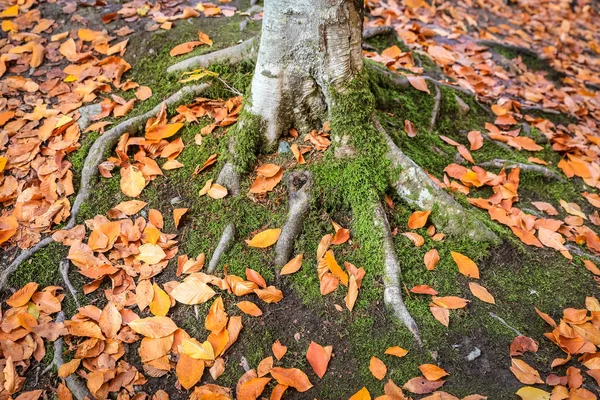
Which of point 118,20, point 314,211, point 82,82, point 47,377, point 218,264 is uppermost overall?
point 118,20

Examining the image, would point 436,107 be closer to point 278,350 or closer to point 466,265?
point 466,265

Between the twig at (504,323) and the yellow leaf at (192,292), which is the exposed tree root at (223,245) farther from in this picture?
the twig at (504,323)

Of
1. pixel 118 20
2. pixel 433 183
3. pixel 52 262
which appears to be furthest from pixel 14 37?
pixel 433 183

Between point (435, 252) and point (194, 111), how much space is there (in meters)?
2.17

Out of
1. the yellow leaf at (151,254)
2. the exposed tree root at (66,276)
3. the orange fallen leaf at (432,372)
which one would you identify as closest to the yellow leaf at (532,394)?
the orange fallen leaf at (432,372)

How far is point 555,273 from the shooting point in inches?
118

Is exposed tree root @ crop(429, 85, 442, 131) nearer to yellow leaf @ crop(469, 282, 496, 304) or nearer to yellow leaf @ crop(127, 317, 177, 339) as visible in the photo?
yellow leaf @ crop(469, 282, 496, 304)

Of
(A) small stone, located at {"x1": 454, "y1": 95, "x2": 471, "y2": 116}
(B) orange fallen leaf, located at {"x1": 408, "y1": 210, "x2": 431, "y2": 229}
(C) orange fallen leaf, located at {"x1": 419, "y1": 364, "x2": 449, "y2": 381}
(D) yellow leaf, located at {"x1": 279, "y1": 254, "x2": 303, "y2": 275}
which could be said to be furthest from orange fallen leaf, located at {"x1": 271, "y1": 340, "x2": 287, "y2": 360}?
(A) small stone, located at {"x1": 454, "y1": 95, "x2": 471, "y2": 116}

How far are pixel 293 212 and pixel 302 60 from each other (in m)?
1.02

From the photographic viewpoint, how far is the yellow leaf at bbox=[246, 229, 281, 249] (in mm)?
2912

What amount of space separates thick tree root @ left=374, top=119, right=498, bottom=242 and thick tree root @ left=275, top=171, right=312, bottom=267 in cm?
64

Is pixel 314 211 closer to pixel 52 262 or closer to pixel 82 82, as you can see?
pixel 52 262

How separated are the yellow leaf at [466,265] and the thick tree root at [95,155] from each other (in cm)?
238

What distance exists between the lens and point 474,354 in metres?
2.52
